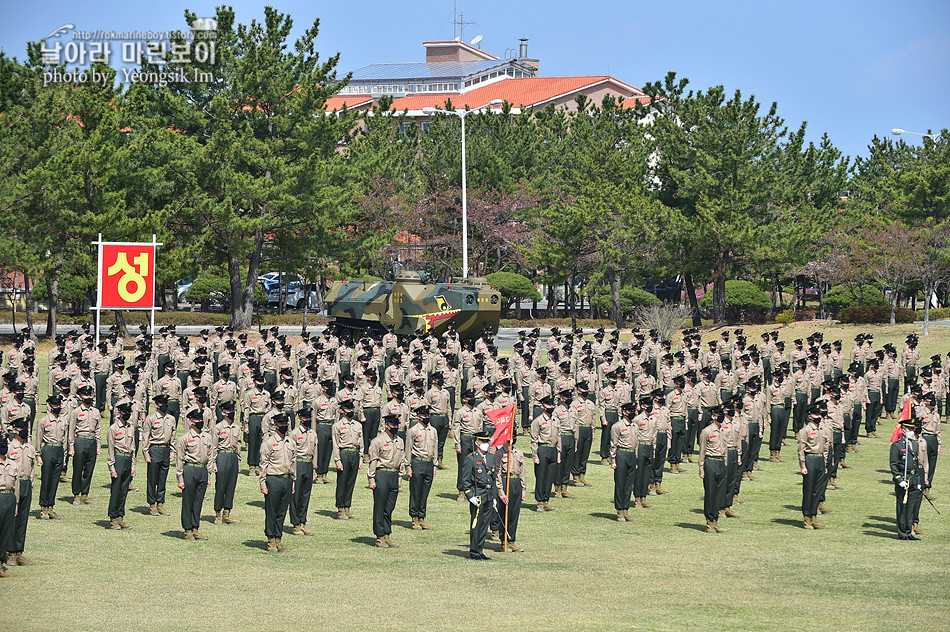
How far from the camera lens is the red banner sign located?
30203 millimetres

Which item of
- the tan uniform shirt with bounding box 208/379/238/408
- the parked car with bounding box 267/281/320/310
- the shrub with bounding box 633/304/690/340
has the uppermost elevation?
the parked car with bounding box 267/281/320/310

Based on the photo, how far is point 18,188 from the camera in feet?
127

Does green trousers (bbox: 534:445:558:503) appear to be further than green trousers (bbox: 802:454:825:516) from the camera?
Yes

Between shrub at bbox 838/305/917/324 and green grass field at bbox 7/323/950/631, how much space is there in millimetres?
30172

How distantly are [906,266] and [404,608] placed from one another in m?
39.2

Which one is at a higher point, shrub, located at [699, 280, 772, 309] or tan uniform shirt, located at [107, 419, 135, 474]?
shrub, located at [699, 280, 772, 309]

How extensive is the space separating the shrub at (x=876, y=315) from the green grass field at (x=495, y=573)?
3017 centimetres

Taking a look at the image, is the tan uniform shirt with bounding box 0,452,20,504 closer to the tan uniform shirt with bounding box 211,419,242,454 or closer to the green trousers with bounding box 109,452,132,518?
the green trousers with bounding box 109,452,132,518

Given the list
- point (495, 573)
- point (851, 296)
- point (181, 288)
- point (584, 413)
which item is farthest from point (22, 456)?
point (181, 288)

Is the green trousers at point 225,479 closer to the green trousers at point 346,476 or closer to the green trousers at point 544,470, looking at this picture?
the green trousers at point 346,476

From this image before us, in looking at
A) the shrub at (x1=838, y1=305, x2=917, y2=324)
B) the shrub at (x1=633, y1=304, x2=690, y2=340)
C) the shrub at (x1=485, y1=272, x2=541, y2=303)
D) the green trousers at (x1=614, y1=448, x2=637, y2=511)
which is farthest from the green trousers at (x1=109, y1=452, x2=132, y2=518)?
the shrub at (x1=485, y1=272, x2=541, y2=303)

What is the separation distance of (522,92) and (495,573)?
80966mm

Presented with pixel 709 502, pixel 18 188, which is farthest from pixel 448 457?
pixel 18 188

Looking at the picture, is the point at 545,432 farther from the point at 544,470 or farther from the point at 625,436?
the point at 625,436
